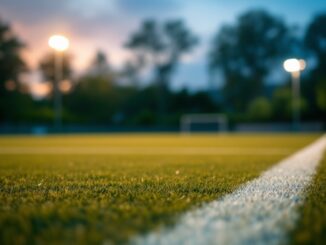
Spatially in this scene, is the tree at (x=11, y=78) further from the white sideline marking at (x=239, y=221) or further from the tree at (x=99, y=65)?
the white sideline marking at (x=239, y=221)

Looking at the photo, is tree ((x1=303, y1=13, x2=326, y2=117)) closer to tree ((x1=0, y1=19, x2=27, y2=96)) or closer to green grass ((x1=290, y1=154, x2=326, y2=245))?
tree ((x1=0, y1=19, x2=27, y2=96))

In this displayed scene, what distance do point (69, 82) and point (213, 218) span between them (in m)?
50.9

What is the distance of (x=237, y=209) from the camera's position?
2.26 metres

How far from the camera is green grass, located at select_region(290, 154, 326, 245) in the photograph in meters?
1.62

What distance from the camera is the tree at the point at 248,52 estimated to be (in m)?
42.0

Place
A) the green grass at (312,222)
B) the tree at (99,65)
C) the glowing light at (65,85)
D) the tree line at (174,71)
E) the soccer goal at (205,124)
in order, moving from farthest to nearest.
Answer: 1. the glowing light at (65,85)
2. the tree at (99,65)
3. the tree line at (174,71)
4. the soccer goal at (205,124)
5. the green grass at (312,222)

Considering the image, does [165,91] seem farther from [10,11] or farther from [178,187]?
[178,187]

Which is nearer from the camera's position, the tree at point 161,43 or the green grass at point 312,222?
the green grass at point 312,222

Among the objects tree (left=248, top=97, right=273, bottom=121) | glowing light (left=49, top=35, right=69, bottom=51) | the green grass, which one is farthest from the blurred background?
the green grass

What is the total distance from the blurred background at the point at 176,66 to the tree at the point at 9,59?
0.39 ft

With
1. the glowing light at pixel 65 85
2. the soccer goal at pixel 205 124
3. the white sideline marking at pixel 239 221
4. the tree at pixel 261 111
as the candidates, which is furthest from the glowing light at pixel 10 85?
the white sideline marking at pixel 239 221

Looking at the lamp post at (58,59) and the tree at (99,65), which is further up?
the tree at (99,65)

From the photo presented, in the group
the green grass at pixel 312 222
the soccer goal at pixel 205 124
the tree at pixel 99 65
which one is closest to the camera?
the green grass at pixel 312 222

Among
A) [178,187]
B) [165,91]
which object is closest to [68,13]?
[165,91]
